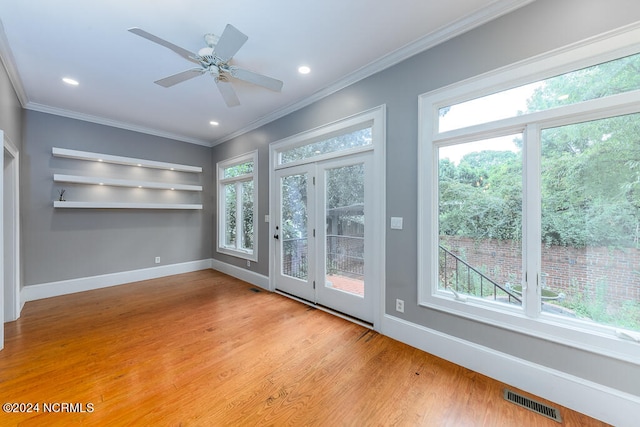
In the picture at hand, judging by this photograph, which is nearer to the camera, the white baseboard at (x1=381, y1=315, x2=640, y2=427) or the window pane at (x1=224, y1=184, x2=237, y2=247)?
the white baseboard at (x1=381, y1=315, x2=640, y2=427)

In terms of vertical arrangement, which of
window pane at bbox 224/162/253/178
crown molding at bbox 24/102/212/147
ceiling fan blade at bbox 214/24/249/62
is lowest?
window pane at bbox 224/162/253/178

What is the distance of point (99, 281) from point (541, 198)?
612 cm

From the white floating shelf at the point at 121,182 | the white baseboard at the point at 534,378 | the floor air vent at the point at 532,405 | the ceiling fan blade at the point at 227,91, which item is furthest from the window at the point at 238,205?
the floor air vent at the point at 532,405

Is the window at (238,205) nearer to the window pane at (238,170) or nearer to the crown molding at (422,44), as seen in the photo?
the window pane at (238,170)

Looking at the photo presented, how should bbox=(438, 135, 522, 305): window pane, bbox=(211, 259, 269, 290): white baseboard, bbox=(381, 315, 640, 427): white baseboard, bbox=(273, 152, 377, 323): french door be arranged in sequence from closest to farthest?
bbox=(381, 315, 640, 427): white baseboard, bbox=(438, 135, 522, 305): window pane, bbox=(273, 152, 377, 323): french door, bbox=(211, 259, 269, 290): white baseboard

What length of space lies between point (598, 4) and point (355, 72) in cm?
190

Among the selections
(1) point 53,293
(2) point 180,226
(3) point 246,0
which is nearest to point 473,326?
(3) point 246,0

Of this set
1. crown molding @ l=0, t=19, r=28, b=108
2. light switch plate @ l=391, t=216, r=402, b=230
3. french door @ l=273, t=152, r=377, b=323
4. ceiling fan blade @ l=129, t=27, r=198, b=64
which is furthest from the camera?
french door @ l=273, t=152, r=377, b=323

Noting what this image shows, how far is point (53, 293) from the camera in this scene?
3852mm

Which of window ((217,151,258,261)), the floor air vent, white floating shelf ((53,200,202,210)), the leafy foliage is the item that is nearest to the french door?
window ((217,151,258,261))

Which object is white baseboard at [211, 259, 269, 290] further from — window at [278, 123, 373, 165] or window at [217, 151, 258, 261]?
window at [278, 123, 373, 165]

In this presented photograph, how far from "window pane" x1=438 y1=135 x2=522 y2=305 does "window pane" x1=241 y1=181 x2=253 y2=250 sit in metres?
3.47

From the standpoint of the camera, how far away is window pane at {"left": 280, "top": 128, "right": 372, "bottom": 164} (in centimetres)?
296

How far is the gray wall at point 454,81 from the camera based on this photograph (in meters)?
1.65
